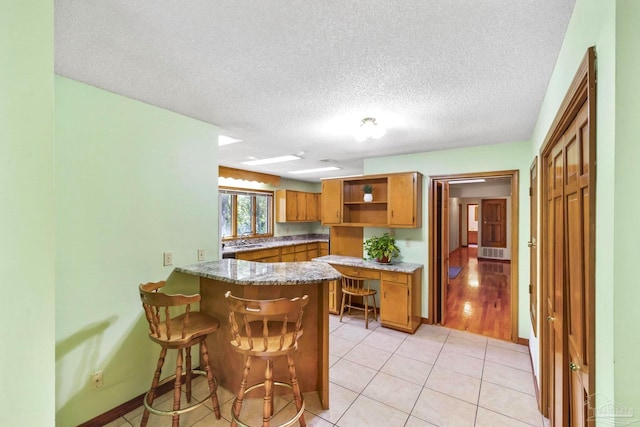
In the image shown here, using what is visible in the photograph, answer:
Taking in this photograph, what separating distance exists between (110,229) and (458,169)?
3801 mm

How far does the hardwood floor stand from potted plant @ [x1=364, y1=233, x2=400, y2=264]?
124 cm

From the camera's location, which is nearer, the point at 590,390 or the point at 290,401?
the point at 590,390

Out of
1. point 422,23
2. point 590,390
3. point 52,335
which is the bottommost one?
point 590,390

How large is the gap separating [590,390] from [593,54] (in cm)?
103

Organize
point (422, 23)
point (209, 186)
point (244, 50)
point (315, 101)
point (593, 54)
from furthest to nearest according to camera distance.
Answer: point (209, 186)
point (315, 101)
point (244, 50)
point (422, 23)
point (593, 54)

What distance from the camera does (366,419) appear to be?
2.00 metres

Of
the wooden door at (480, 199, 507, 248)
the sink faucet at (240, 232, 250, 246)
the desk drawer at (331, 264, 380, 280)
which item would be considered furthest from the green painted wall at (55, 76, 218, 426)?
the wooden door at (480, 199, 507, 248)

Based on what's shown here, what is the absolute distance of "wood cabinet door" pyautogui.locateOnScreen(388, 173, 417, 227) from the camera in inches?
141

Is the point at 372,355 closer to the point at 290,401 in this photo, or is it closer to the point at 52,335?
the point at 290,401

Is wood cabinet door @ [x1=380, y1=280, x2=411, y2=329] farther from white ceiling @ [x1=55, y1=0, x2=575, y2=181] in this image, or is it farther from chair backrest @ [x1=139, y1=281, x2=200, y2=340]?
chair backrest @ [x1=139, y1=281, x2=200, y2=340]

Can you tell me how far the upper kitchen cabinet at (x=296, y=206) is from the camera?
6.14 metres

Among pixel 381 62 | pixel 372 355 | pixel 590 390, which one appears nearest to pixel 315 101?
pixel 381 62

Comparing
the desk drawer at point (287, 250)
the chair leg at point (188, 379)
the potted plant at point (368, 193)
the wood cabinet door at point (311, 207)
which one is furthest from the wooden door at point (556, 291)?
the wood cabinet door at point (311, 207)

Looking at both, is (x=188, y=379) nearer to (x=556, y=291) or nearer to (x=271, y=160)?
(x=556, y=291)
